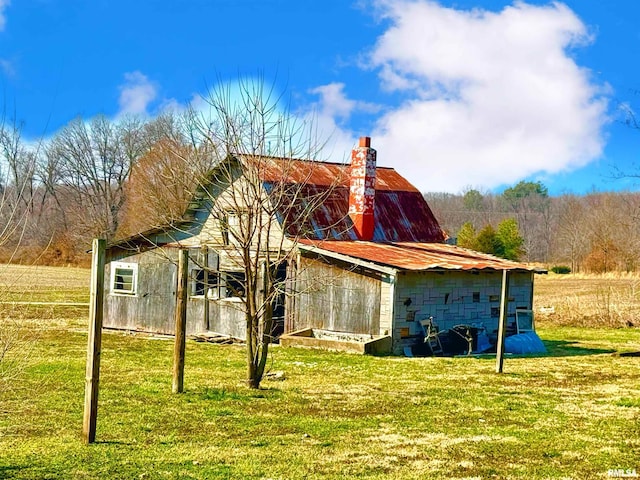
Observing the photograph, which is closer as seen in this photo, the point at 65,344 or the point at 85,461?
the point at 85,461

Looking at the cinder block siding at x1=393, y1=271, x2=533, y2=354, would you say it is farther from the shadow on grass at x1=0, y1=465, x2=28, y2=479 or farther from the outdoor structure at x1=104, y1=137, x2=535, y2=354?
the shadow on grass at x1=0, y1=465, x2=28, y2=479

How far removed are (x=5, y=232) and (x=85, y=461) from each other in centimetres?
274

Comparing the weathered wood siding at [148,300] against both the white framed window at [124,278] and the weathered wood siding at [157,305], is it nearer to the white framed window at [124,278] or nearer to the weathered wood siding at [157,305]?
the weathered wood siding at [157,305]

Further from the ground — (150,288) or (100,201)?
(100,201)

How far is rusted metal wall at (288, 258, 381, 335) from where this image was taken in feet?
66.8

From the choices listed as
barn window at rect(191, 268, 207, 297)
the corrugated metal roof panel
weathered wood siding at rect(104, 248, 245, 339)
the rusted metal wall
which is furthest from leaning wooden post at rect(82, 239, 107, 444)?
barn window at rect(191, 268, 207, 297)

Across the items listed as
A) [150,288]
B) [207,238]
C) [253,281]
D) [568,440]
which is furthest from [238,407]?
[150,288]

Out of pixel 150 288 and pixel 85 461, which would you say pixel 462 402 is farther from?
pixel 150 288

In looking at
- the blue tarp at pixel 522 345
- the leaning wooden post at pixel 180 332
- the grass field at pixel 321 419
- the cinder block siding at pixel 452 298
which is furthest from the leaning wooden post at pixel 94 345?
the blue tarp at pixel 522 345

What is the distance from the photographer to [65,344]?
2022 cm

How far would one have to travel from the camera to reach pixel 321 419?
11031 mm

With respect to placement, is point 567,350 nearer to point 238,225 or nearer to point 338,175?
point 338,175

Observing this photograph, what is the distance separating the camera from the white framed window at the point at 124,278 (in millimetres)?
25600

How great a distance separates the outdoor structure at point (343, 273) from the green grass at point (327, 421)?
286 cm
